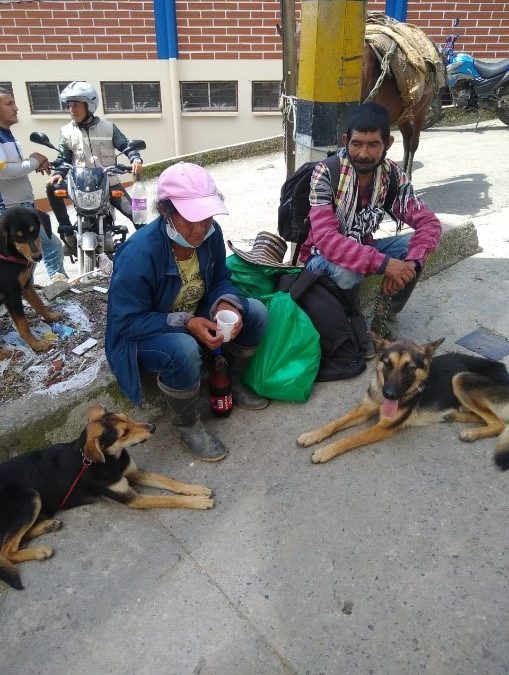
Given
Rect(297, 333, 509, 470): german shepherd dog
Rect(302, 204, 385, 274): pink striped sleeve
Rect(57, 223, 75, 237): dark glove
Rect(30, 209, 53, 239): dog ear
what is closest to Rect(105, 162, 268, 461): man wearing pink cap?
Rect(302, 204, 385, 274): pink striped sleeve

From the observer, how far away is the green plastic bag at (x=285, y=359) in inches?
125

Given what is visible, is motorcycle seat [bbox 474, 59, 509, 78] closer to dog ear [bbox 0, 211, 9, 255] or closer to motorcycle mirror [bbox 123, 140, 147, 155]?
motorcycle mirror [bbox 123, 140, 147, 155]

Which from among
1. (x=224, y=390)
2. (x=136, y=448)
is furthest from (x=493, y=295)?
(x=136, y=448)

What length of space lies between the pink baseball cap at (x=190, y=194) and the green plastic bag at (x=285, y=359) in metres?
0.95

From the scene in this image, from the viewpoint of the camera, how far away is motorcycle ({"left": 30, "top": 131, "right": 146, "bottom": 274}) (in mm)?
4660

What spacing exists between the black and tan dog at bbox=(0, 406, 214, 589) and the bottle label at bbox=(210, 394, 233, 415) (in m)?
0.60

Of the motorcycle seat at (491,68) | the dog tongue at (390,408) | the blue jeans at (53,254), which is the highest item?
the motorcycle seat at (491,68)

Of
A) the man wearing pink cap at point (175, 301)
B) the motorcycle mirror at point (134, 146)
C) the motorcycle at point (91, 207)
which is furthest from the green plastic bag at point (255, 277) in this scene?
the motorcycle mirror at point (134, 146)

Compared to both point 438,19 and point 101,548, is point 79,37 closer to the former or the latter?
point 438,19

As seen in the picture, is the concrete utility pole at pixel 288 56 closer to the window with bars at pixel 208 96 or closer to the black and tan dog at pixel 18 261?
the black and tan dog at pixel 18 261

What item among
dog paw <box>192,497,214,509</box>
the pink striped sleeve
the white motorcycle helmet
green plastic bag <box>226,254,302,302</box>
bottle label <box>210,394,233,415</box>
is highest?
the white motorcycle helmet

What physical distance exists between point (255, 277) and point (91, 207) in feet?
6.93

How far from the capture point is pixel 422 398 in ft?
9.64

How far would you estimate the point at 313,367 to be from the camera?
324 cm
